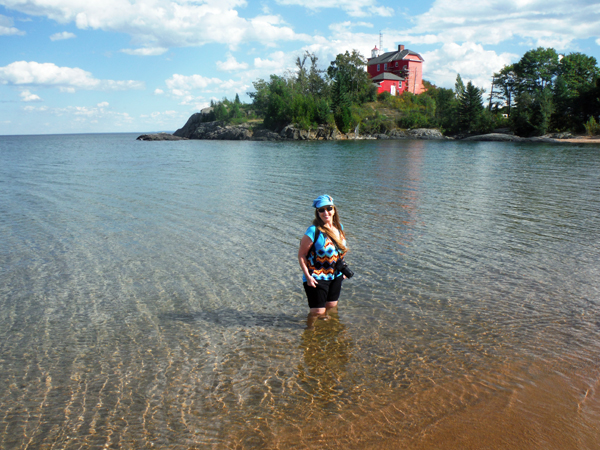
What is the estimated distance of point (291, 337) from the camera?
21.3 feet

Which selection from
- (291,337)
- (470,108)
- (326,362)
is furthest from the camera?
(470,108)

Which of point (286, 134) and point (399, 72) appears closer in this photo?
point (286, 134)

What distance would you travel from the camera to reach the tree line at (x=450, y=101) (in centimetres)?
7838

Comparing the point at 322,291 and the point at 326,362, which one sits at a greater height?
the point at 322,291

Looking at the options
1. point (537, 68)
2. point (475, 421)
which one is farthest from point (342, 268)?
point (537, 68)

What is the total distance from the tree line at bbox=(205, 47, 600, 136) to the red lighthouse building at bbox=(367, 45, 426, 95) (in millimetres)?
3532

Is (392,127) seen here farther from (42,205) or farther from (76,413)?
(76,413)

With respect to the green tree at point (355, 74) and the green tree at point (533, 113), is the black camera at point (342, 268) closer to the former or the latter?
the green tree at point (533, 113)

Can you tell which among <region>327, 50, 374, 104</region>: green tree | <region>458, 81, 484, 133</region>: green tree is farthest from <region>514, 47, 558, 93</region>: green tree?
<region>327, 50, 374, 104</region>: green tree

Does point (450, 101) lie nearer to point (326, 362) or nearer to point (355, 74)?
point (355, 74)

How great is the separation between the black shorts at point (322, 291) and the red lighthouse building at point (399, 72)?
113 m

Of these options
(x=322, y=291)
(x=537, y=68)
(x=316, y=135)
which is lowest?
(x=322, y=291)

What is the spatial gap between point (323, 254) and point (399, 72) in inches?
4759

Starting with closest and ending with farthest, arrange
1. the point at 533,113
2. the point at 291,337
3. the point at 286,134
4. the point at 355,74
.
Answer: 1. the point at 291,337
2. the point at 533,113
3. the point at 286,134
4. the point at 355,74
